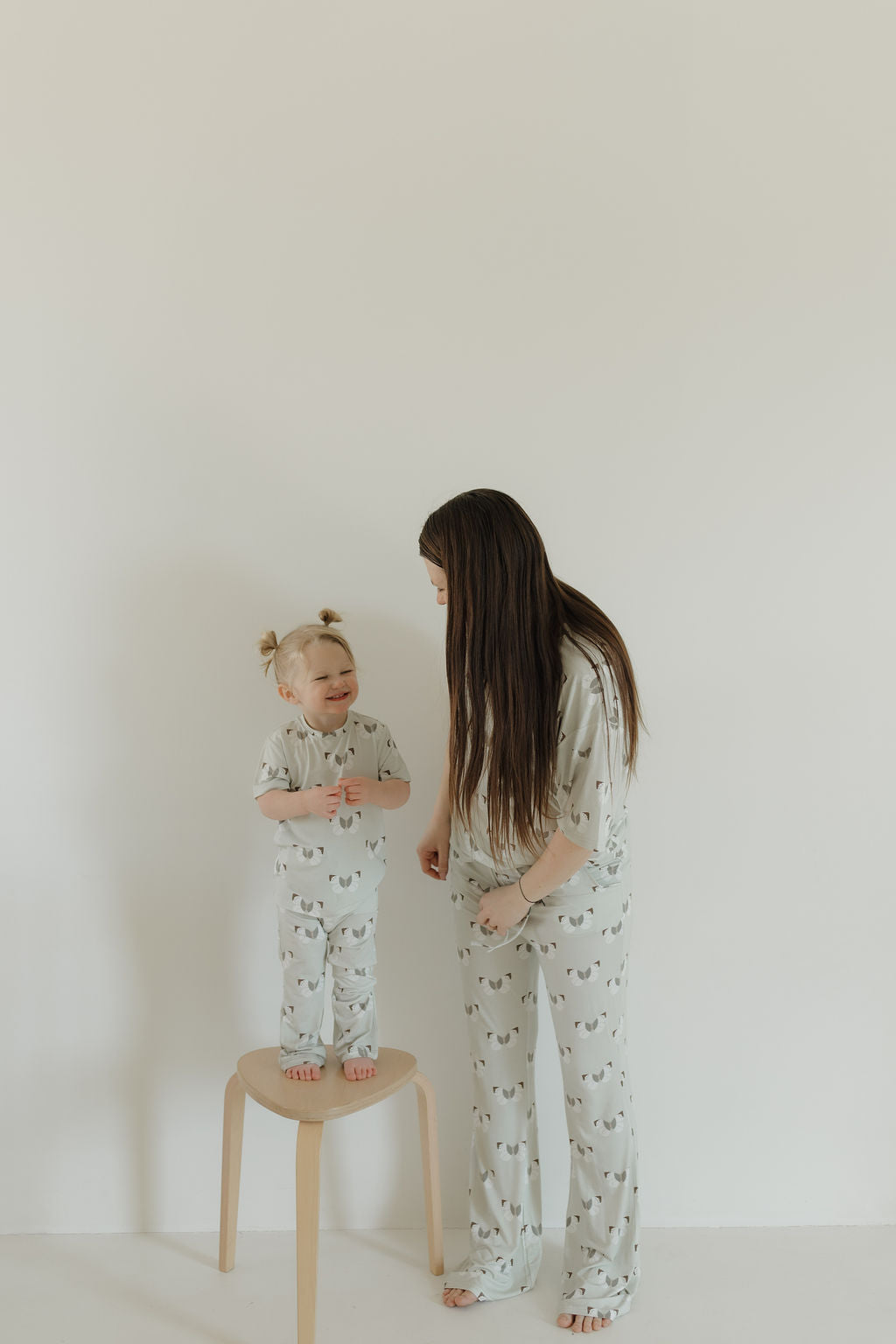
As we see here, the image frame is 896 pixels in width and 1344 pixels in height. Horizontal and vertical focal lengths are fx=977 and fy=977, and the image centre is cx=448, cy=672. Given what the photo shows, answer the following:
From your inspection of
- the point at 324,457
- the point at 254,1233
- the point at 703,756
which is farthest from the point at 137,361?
the point at 254,1233

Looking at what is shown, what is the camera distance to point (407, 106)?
80.0 inches

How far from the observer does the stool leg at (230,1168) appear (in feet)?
6.45

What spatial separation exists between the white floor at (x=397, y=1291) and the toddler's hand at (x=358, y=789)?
987 mm

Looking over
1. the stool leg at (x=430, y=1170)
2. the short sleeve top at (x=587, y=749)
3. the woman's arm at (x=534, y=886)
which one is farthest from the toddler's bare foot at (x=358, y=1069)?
the short sleeve top at (x=587, y=749)

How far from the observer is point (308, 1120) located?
172cm

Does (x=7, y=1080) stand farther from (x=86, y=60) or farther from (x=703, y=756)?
(x=86, y=60)

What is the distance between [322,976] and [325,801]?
1.33 ft

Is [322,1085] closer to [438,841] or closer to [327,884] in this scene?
[327,884]

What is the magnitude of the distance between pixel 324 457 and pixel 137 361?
44cm

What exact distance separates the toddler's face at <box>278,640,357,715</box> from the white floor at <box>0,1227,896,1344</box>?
116 centimetres

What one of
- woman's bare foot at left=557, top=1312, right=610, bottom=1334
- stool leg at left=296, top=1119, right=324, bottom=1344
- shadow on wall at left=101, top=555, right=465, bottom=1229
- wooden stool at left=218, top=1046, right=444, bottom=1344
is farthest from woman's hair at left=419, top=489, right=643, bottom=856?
woman's bare foot at left=557, top=1312, right=610, bottom=1334

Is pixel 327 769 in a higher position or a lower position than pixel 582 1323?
higher

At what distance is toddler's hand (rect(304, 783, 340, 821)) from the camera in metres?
1.80

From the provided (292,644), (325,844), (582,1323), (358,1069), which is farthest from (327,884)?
(582,1323)
